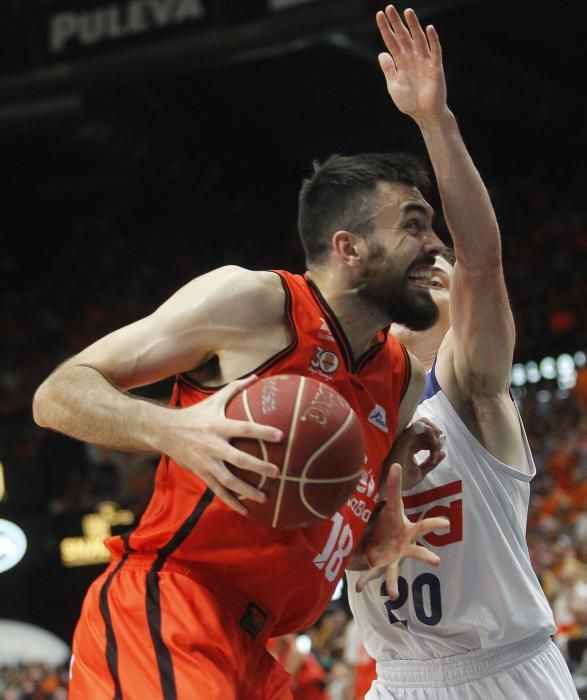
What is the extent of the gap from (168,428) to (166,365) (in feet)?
1.06

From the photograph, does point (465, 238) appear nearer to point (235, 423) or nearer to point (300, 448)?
point (300, 448)

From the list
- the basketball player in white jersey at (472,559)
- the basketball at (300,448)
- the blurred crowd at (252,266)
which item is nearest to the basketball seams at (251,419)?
the basketball at (300,448)

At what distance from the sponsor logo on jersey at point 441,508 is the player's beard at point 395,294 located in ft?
2.14

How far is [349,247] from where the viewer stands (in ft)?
10.8

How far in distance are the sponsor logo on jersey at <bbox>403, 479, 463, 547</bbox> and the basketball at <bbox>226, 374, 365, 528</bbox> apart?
3.00 ft

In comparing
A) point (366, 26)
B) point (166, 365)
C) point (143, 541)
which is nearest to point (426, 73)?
point (166, 365)

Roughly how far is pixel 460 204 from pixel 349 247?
1.14 feet

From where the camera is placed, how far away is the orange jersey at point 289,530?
118 inches

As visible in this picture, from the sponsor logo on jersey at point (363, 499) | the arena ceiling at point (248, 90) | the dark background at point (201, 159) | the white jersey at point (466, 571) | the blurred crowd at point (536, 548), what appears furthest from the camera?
the dark background at point (201, 159)

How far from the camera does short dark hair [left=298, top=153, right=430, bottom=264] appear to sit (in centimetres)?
332

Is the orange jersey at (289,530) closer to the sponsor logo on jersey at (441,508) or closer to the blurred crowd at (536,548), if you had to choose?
the sponsor logo on jersey at (441,508)

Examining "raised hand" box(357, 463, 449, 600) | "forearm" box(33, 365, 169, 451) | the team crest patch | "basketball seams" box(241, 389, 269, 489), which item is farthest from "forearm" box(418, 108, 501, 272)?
the team crest patch

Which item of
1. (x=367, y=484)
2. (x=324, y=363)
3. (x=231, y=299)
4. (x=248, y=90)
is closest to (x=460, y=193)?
(x=324, y=363)

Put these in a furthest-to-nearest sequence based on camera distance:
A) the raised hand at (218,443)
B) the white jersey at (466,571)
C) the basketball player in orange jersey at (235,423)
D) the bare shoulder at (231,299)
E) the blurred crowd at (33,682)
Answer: the blurred crowd at (33,682), the white jersey at (466,571), the bare shoulder at (231,299), the basketball player in orange jersey at (235,423), the raised hand at (218,443)
